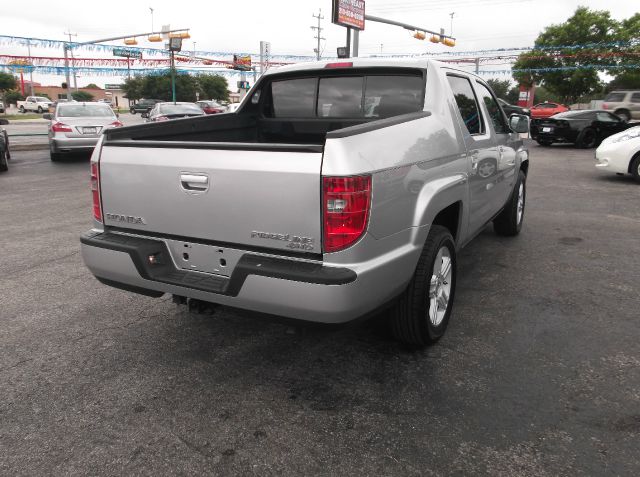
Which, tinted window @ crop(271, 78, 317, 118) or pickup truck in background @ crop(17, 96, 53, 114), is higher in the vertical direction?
pickup truck in background @ crop(17, 96, 53, 114)

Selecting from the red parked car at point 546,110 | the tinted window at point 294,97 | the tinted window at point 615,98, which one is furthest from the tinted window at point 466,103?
the red parked car at point 546,110

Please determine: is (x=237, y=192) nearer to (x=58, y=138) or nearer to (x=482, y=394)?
(x=482, y=394)

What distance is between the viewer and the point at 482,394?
287cm

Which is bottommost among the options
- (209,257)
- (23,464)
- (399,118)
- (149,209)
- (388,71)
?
(23,464)

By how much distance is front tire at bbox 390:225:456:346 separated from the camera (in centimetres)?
310

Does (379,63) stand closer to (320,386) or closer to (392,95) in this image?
(392,95)

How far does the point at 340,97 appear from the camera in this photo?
4.11m

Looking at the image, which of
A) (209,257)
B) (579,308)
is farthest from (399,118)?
(579,308)

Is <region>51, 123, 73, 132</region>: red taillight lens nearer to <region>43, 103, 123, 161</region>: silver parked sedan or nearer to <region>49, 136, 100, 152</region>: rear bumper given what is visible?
<region>43, 103, 123, 161</region>: silver parked sedan

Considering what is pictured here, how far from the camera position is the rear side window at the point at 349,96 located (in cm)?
378

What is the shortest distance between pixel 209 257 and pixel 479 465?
1704mm

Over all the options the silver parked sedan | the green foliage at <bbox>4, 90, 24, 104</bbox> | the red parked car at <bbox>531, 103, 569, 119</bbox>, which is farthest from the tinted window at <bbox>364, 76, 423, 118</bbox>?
the green foliage at <bbox>4, 90, 24, 104</bbox>

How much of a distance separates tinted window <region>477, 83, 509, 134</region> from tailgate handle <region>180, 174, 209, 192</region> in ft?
9.74

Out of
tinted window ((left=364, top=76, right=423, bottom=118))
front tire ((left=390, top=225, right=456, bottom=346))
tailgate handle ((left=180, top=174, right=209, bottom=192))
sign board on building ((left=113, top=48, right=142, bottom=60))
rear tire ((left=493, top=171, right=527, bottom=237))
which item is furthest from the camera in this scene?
sign board on building ((left=113, top=48, right=142, bottom=60))
